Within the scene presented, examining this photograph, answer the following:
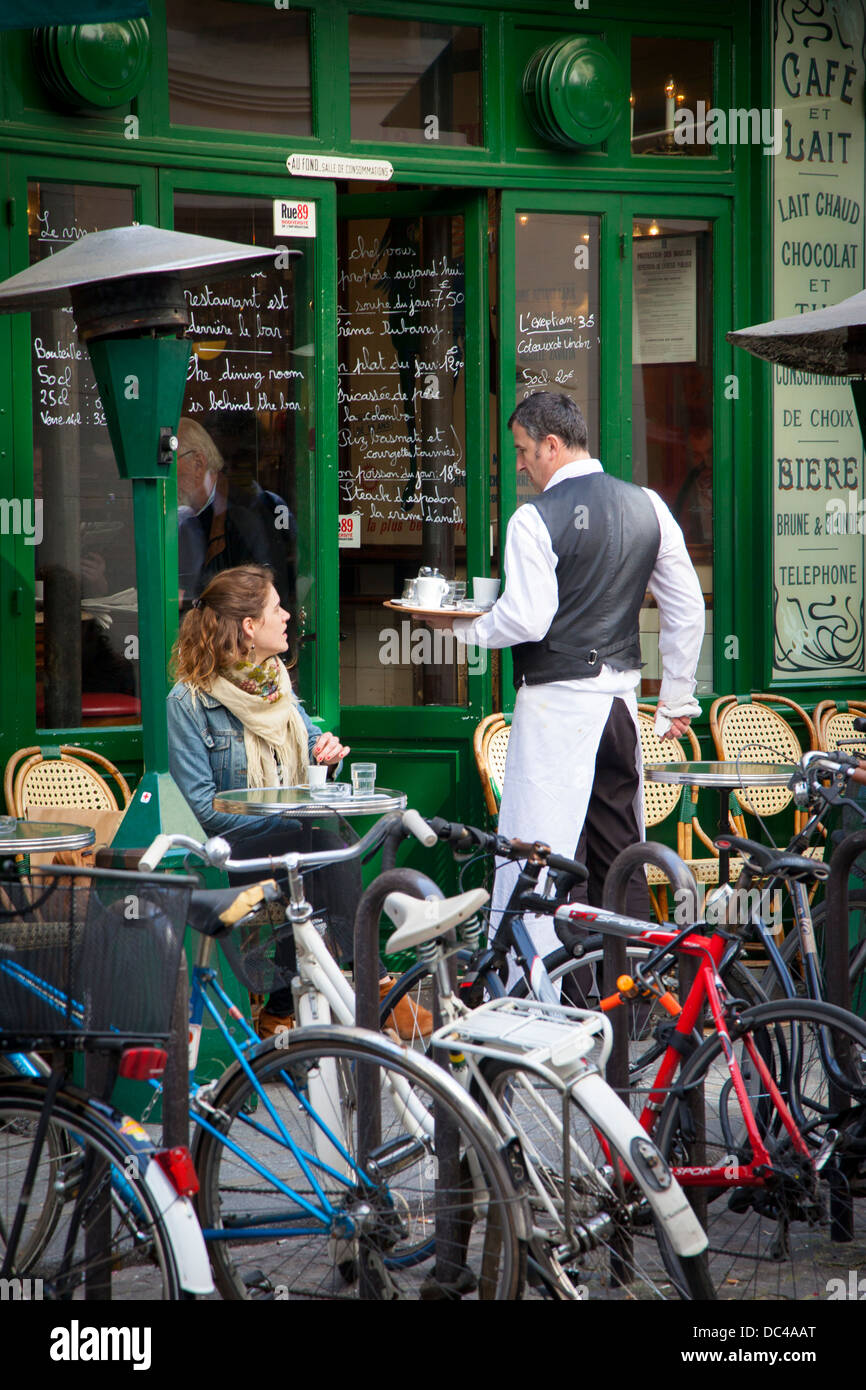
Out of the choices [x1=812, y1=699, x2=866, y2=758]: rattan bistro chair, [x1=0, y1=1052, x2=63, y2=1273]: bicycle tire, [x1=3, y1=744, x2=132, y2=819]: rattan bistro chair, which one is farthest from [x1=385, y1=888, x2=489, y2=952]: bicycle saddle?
[x1=812, y1=699, x2=866, y2=758]: rattan bistro chair

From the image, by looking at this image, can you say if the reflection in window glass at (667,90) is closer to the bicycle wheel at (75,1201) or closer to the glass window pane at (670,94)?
the glass window pane at (670,94)

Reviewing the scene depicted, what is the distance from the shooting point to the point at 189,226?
648cm

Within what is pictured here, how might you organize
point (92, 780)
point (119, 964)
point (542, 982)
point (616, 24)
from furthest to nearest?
1. point (616, 24)
2. point (92, 780)
3. point (542, 982)
4. point (119, 964)

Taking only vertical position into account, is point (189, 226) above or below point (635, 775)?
above

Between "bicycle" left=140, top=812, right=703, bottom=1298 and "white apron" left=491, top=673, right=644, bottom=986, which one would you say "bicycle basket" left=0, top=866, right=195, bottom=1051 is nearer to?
"bicycle" left=140, top=812, right=703, bottom=1298

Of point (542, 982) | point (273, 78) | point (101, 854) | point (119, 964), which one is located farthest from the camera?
point (273, 78)

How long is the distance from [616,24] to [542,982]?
481 cm

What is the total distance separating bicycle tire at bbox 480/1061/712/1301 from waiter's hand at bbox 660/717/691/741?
8.63 ft

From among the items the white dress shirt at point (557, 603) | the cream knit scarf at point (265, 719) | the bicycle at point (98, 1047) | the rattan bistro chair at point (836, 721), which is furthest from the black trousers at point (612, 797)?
the bicycle at point (98, 1047)

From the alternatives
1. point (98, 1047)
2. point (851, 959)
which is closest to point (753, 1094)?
point (851, 959)

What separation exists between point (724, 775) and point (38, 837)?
7.94ft

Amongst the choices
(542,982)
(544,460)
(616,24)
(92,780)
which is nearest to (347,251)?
(616,24)

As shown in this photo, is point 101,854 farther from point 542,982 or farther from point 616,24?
point 616,24
